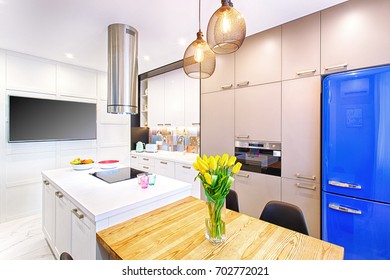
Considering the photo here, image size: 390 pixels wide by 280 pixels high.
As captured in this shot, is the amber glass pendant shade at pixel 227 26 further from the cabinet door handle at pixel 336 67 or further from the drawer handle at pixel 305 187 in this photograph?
the drawer handle at pixel 305 187

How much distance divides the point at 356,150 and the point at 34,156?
391cm

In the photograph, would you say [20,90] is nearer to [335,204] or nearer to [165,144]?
[165,144]

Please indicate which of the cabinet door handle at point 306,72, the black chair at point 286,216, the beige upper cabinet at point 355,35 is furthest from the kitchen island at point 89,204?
the beige upper cabinet at point 355,35

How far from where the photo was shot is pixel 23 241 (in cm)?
220

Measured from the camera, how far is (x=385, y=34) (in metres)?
1.44

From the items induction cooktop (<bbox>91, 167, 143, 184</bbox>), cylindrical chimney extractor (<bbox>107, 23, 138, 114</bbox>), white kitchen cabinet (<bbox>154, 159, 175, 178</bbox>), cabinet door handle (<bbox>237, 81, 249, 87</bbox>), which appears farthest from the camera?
white kitchen cabinet (<bbox>154, 159, 175, 178</bbox>)

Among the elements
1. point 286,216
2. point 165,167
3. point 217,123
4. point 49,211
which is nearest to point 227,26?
point 286,216

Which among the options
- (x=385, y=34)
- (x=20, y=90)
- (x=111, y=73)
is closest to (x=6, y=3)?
(x=111, y=73)

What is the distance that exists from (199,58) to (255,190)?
1.59 m

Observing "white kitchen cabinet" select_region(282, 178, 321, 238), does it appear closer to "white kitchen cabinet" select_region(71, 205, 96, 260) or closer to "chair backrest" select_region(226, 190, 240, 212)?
"chair backrest" select_region(226, 190, 240, 212)

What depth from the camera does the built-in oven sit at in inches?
79.2

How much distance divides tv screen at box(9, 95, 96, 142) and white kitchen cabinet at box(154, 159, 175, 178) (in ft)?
4.13

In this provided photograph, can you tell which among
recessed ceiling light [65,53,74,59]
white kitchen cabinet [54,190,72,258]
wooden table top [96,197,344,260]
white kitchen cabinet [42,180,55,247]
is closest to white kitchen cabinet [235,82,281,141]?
wooden table top [96,197,344,260]

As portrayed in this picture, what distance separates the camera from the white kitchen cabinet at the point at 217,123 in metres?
2.39
